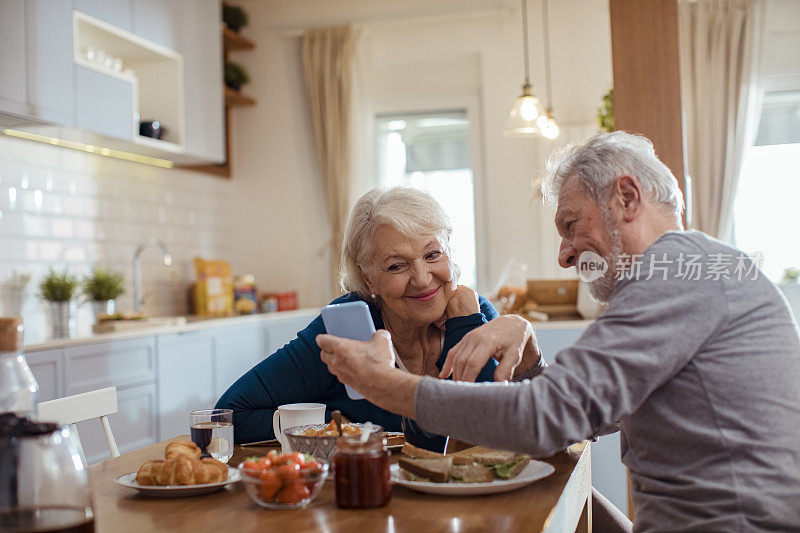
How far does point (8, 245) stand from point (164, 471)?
283cm

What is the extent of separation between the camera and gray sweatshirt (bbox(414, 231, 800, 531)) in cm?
110

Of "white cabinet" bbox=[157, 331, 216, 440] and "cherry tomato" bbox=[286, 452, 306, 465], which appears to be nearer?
"cherry tomato" bbox=[286, 452, 306, 465]

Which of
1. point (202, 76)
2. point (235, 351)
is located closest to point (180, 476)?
point (235, 351)

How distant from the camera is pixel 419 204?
201 cm

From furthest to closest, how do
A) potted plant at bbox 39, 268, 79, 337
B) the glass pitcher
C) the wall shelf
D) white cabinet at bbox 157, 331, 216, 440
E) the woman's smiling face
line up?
the wall shelf < white cabinet at bbox 157, 331, 216, 440 < potted plant at bbox 39, 268, 79, 337 < the woman's smiling face < the glass pitcher

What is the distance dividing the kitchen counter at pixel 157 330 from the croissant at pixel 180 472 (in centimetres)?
191

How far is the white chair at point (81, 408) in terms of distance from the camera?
67.9 inches

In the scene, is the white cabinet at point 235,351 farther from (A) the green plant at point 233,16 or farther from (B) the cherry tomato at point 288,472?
(B) the cherry tomato at point 288,472

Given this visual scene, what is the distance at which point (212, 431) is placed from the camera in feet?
4.69

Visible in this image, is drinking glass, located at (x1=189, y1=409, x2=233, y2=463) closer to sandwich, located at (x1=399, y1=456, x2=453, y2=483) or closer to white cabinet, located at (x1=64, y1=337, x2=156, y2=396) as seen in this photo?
sandwich, located at (x1=399, y1=456, x2=453, y2=483)

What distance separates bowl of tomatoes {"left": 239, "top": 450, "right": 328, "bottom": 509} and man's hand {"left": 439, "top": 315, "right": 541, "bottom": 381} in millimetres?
351

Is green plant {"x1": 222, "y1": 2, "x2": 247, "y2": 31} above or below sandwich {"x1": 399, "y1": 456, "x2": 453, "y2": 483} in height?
above

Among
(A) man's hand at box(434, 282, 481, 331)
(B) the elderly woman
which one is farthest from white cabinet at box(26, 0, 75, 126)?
(A) man's hand at box(434, 282, 481, 331)

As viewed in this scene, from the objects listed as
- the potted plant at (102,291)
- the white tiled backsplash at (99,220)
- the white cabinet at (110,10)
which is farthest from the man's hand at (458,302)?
the white cabinet at (110,10)
